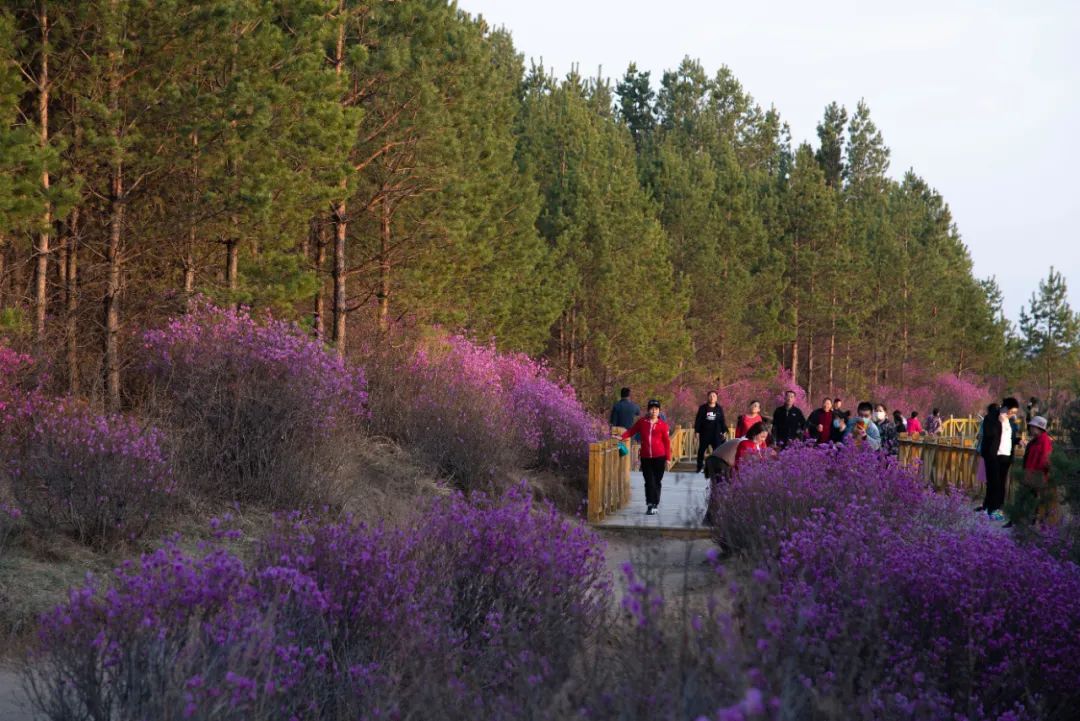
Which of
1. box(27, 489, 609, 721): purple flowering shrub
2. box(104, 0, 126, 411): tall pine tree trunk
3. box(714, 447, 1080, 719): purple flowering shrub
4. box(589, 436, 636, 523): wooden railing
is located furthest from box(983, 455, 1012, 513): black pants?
box(104, 0, 126, 411): tall pine tree trunk

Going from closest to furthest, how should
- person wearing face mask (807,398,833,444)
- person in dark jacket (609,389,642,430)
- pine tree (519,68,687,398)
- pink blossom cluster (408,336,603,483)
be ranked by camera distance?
person wearing face mask (807,398,833,444)
pink blossom cluster (408,336,603,483)
person in dark jacket (609,389,642,430)
pine tree (519,68,687,398)

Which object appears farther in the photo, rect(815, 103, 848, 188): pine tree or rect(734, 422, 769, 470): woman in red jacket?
rect(815, 103, 848, 188): pine tree

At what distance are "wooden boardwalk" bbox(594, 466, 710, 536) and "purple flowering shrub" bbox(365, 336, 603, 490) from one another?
5.74 ft

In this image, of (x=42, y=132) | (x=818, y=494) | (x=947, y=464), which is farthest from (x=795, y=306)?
(x=818, y=494)

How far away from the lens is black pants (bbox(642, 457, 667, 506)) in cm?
1602

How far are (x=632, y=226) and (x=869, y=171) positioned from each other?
41.7m

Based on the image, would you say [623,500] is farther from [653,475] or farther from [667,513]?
[653,475]

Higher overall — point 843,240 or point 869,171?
point 869,171

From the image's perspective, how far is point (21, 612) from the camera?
912 centimetres

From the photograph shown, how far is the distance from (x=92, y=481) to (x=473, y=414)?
7.98 m

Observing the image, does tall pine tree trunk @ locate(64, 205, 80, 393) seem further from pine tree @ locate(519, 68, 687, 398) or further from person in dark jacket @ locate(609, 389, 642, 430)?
pine tree @ locate(519, 68, 687, 398)

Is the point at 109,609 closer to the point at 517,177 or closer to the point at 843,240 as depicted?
the point at 517,177

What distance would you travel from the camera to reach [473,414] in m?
18.5

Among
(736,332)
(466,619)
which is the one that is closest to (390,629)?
(466,619)
